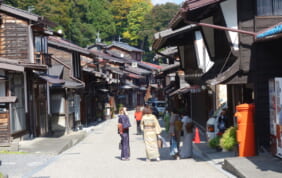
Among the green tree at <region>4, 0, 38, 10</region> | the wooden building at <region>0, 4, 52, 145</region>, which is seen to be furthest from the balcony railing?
the green tree at <region>4, 0, 38, 10</region>

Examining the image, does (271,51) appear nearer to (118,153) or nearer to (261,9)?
(261,9)

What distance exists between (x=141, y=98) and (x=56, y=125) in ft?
202

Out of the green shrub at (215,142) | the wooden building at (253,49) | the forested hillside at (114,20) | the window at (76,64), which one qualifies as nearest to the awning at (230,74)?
the wooden building at (253,49)

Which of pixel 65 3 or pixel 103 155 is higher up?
pixel 65 3

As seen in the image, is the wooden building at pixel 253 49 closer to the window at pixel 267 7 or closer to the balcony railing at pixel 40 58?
the window at pixel 267 7

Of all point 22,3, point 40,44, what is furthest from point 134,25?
point 40,44

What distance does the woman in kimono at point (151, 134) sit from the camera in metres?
15.5

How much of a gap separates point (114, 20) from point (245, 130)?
92.5 metres

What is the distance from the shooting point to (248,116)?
13562 mm

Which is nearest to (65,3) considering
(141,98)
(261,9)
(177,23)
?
(141,98)

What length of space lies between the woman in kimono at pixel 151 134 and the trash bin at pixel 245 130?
2.92 m

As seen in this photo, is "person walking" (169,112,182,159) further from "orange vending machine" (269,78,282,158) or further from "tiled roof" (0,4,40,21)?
"tiled roof" (0,4,40,21)

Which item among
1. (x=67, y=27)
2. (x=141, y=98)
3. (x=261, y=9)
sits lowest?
(x=141, y=98)

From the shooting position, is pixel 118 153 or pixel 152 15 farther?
pixel 152 15
